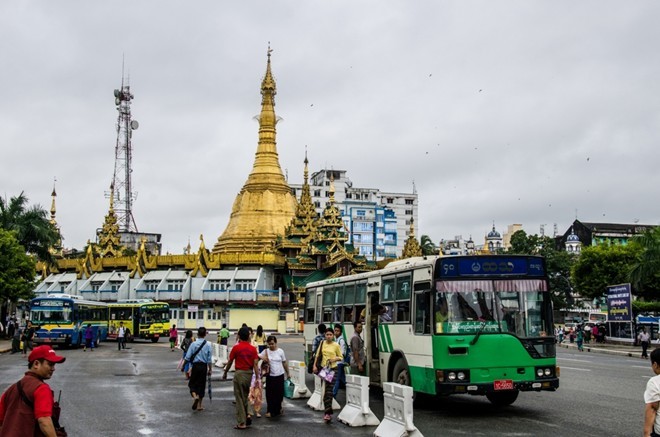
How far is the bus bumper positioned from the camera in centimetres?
1292

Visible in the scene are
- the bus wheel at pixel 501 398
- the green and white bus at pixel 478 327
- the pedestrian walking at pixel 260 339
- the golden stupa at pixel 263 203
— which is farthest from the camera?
the golden stupa at pixel 263 203

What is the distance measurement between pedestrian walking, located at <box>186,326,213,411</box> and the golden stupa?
60.3m

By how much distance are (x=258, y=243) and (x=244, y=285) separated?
25.1 ft

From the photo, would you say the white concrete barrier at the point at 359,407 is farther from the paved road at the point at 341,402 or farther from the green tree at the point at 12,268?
the green tree at the point at 12,268

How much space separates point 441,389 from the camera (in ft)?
42.4

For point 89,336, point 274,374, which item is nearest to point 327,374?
point 274,374

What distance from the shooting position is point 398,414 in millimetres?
11328

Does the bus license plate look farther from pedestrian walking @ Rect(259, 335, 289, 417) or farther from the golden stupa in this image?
the golden stupa

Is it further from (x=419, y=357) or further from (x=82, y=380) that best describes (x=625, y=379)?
(x=82, y=380)

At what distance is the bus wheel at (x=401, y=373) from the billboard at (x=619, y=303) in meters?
32.7

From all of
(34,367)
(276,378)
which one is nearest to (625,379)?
(276,378)

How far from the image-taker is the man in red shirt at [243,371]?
41.7 ft

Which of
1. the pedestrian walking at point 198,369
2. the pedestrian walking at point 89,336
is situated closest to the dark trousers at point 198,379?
the pedestrian walking at point 198,369

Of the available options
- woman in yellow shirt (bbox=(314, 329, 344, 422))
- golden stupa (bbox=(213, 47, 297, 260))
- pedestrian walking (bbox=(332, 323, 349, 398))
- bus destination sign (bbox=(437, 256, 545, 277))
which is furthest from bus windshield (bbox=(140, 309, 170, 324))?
bus destination sign (bbox=(437, 256, 545, 277))
